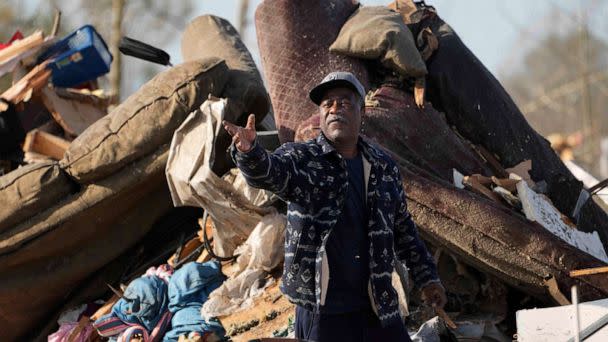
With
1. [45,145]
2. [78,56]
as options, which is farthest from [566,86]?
[45,145]

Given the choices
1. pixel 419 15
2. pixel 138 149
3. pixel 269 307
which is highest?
pixel 419 15

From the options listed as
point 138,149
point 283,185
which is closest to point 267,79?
point 138,149

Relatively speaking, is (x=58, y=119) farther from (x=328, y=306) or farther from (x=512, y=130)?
(x=328, y=306)

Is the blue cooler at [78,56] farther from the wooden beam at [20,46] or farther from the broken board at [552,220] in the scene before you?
the broken board at [552,220]

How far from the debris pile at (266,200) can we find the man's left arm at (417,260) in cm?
81

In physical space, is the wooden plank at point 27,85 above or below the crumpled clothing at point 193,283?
above

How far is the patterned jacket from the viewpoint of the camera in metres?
3.88

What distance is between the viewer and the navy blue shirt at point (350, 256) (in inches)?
156

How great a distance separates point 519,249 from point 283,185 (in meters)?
1.94

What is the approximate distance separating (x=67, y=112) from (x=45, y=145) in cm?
67

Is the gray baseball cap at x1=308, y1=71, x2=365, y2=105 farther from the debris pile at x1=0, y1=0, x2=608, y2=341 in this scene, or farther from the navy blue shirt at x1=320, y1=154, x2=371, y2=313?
the debris pile at x1=0, y1=0, x2=608, y2=341

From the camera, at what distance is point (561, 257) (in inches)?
209

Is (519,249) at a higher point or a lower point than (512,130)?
lower

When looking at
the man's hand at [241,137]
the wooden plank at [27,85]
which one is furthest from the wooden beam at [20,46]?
the man's hand at [241,137]
